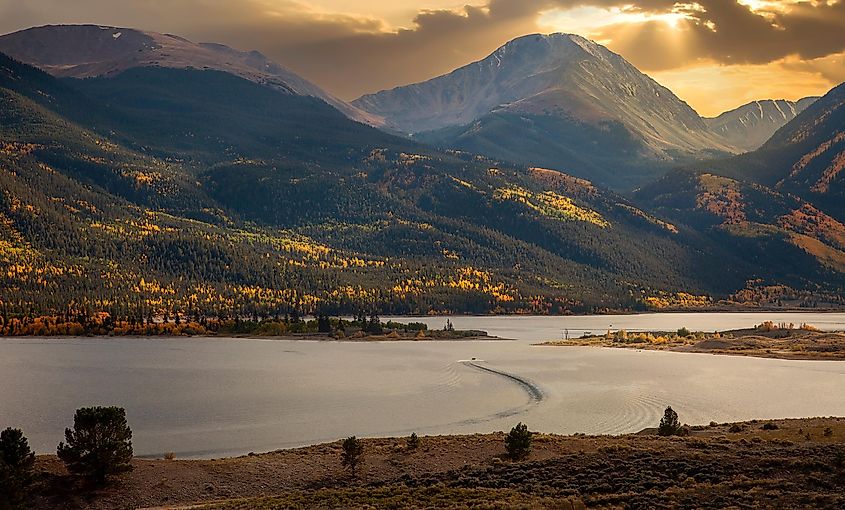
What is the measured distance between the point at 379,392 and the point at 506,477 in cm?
6467

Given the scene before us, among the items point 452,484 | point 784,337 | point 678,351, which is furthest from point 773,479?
point 784,337

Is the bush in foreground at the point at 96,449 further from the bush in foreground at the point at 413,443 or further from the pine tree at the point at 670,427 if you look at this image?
the pine tree at the point at 670,427

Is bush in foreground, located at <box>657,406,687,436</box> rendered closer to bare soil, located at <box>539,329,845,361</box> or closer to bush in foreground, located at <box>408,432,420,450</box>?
bush in foreground, located at <box>408,432,420,450</box>

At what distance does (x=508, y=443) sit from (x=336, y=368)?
92269mm

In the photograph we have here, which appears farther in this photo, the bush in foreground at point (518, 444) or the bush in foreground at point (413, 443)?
the bush in foreground at point (413, 443)

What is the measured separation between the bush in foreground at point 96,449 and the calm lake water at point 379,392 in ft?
49.2

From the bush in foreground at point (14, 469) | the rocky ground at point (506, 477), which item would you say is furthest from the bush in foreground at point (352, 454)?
the bush in foreground at point (14, 469)

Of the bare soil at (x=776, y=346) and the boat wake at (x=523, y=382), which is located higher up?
the bare soil at (x=776, y=346)

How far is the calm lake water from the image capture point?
9331 centimetres

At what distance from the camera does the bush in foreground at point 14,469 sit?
180 feet

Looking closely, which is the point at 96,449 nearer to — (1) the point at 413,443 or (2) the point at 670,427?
(1) the point at 413,443

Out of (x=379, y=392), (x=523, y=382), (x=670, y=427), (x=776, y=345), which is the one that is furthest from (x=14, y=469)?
(x=776, y=345)

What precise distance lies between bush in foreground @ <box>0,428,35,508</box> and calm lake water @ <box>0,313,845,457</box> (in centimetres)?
1909

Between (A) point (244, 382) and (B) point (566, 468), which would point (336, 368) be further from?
(B) point (566, 468)
